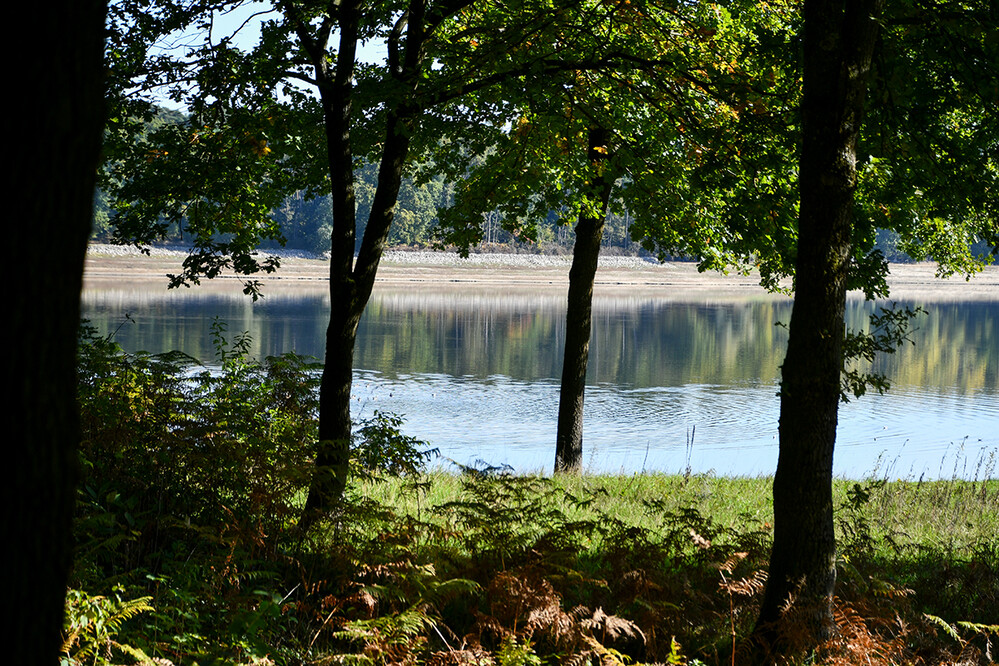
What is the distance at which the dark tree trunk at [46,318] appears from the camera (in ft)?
6.07

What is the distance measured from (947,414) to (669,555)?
20800 mm

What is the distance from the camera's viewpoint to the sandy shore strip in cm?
7394

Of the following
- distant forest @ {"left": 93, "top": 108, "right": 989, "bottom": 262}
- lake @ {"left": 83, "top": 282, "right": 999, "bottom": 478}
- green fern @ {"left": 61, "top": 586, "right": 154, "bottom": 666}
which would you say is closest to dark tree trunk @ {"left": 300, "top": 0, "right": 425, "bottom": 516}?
green fern @ {"left": 61, "top": 586, "right": 154, "bottom": 666}

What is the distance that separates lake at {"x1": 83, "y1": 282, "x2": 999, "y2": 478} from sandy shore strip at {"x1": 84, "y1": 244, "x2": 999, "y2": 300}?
1560 centimetres

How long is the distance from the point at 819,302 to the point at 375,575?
3.12 meters

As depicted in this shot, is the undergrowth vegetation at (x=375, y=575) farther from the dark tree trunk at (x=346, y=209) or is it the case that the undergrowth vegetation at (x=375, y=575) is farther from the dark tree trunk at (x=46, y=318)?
the dark tree trunk at (x=46, y=318)

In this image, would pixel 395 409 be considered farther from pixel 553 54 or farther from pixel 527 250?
pixel 527 250

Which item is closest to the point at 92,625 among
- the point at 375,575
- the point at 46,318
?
the point at 375,575

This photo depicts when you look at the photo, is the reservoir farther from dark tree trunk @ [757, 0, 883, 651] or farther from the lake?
dark tree trunk @ [757, 0, 883, 651]

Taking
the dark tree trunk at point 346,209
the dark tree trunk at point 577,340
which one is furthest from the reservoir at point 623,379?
the dark tree trunk at point 346,209

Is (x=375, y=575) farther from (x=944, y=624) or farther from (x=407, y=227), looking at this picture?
(x=407, y=227)

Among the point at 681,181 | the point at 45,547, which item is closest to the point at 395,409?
the point at 681,181

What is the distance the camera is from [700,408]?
24.4 m

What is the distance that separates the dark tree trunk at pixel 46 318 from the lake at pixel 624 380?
1114 cm
